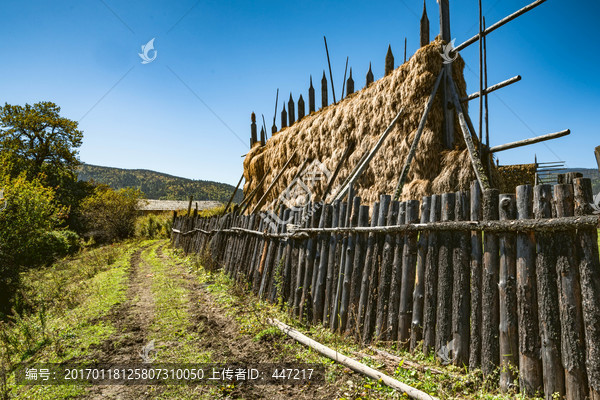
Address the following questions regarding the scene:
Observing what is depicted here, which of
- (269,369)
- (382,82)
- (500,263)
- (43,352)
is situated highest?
(382,82)

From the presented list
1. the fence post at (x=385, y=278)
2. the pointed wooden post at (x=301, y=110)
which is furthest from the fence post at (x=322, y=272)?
the pointed wooden post at (x=301, y=110)

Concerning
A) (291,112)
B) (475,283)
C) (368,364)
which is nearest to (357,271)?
(368,364)

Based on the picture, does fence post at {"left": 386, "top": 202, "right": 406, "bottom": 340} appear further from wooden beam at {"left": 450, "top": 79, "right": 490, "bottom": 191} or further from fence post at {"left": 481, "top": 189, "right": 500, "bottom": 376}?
wooden beam at {"left": 450, "top": 79, "right": 490, "bottom": 191}

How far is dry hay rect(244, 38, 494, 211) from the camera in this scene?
5.79 metres

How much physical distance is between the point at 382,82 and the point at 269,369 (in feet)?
22.4

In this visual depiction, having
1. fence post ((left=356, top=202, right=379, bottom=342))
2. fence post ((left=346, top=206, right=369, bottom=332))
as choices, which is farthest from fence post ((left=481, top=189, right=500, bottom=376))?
fence post ((left=346, top=206, right=369, bottom=332))

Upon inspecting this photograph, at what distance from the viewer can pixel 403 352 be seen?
3189 mm

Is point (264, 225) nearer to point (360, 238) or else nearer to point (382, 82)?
point (360, 238)

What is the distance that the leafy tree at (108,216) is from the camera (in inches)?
997

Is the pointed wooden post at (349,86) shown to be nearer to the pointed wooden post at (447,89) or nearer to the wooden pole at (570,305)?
the pointed wooden post at (447,89)

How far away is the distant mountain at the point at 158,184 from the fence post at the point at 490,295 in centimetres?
9329

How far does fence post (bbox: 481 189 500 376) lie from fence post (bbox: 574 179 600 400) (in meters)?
0.55

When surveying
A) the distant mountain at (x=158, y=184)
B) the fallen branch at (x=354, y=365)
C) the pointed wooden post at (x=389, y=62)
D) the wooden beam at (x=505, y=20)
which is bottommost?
the fallen branch at (x=354, y=365)

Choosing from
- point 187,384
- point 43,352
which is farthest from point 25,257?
point 187,384
